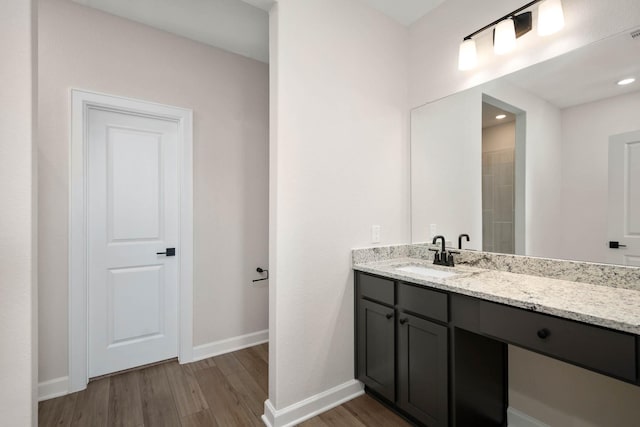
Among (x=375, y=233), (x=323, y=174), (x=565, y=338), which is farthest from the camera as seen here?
(x=375, y=233)

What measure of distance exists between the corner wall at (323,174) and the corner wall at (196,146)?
3.66ft

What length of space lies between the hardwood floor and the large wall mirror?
1371 mm

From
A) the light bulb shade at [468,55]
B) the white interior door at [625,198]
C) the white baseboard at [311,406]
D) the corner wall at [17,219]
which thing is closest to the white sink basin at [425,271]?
the white interior door at [625,198]

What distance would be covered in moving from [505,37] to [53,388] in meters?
3.81

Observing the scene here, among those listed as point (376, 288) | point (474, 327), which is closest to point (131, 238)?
point (376, 288)

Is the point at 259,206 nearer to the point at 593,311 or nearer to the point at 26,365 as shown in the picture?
the point at 26,365

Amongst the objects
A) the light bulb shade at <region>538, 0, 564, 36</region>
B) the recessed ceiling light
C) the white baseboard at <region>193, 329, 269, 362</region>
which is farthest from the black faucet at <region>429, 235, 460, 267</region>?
the white baseboard at <region>193, 329, 269, 362</region>

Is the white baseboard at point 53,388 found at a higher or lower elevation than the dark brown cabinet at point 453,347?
lower

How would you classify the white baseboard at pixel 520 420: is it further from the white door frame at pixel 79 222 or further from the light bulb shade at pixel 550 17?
the white door frame at pixel 79 222

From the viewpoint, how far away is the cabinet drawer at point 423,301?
57.9 inches

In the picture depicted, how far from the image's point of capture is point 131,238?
7.66 ft

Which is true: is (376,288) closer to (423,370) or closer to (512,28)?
(423,370)

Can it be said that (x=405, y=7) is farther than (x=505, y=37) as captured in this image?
Yes

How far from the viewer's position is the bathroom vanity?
3.36ft
